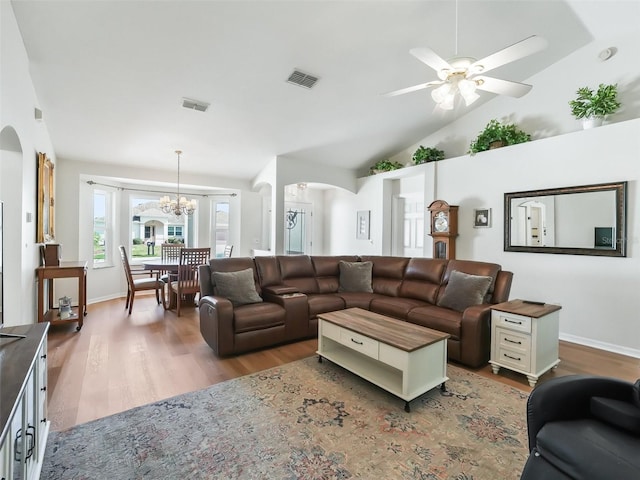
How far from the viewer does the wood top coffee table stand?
2.16 m

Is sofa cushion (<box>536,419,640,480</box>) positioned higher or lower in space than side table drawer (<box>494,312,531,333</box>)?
lower

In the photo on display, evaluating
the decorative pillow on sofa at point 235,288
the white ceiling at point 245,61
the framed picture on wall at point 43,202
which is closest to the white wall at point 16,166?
the framed picture on wall at point 43,202

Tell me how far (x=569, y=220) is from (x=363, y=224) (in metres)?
3.63

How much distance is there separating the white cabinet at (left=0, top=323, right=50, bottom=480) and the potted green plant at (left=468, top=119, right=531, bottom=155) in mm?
5269

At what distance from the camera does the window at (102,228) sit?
18.7ft

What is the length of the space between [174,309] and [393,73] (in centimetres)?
479

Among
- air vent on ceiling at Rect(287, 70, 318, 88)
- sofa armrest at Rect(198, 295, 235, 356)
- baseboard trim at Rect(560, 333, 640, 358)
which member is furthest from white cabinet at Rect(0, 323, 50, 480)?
baseboard trim at Rect(560, 333, 640, 358)

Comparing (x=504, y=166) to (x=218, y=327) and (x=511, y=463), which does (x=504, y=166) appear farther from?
(x=218, y=327)

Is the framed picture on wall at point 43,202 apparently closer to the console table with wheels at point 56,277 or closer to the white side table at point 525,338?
the console table with wheels at point 56,277

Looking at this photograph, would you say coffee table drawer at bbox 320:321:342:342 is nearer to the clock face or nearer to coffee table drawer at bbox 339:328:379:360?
coffee table drawer at bbox 339:328:379:360

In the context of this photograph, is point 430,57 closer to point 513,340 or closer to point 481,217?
point 513,340

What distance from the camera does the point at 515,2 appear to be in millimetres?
3070

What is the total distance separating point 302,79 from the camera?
3.63m

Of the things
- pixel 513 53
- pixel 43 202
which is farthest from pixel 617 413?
pixel 43 202
